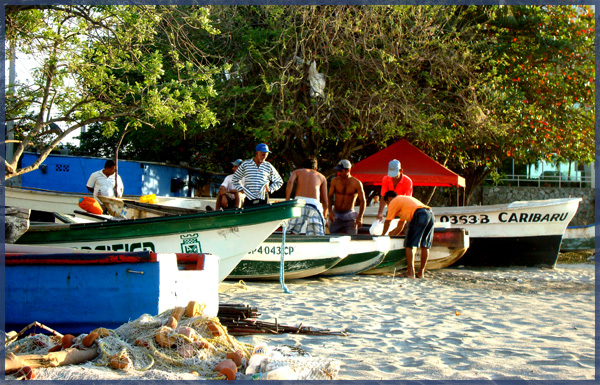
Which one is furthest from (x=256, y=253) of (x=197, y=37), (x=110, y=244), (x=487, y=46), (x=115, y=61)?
(x=487, y=46)

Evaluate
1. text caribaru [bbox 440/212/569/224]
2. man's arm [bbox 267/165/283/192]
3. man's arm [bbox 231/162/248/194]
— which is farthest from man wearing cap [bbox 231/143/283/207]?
text caribaru [bbox 440/212/569/224]

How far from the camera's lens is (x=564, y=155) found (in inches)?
663

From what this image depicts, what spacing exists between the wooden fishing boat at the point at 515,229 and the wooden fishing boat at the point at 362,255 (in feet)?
10.4

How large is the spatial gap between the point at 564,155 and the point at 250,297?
12.4 meters

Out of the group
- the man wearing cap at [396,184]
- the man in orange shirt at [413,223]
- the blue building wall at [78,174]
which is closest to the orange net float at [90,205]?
the man in orange shirt at [413,223]

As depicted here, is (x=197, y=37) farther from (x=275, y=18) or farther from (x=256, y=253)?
(x=256, y=253)

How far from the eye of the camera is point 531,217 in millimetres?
12250

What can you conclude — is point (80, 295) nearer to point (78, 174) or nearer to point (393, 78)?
point (393, 78)

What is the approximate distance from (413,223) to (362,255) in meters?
0.99

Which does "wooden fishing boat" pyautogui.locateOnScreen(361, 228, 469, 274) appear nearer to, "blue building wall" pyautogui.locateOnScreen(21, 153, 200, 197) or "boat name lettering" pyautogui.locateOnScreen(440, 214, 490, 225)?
"boat name lettering" pyautogui.locateOnScreen(440, 214, 490, 225)

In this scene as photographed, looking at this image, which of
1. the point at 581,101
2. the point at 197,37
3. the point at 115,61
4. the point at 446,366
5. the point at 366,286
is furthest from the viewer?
the point at 581,101

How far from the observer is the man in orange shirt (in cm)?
984

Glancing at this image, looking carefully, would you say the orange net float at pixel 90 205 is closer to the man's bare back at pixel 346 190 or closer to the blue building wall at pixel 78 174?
the man's bare back at pixel 346 190

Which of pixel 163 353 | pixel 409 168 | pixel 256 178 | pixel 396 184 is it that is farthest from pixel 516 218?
pixel 163 353
